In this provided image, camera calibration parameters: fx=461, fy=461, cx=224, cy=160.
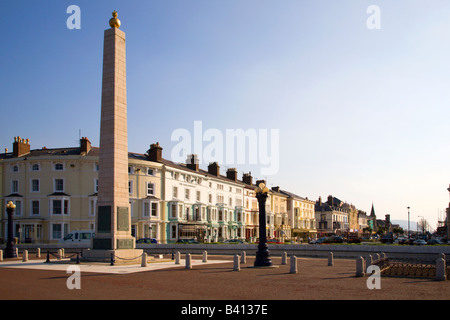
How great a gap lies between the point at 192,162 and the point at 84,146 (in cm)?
1918

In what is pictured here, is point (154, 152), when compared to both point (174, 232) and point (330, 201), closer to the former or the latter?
point (174, 232)

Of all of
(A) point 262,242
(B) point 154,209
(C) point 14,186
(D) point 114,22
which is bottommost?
(A) point 262,242

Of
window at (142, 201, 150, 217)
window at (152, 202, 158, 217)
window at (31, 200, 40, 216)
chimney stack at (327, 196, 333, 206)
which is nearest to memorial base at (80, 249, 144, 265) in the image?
window at (142, 201, 150, 217)

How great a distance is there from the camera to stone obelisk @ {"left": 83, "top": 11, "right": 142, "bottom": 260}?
29.1 meters

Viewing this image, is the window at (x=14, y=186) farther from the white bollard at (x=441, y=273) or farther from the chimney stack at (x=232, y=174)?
the white bollard at (x=441, y=273)

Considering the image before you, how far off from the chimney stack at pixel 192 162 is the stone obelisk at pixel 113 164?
136 feet

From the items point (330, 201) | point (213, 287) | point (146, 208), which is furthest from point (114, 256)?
point (330, 201)

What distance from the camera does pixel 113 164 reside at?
1145 inches

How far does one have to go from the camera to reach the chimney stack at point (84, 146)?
57625 millimetres

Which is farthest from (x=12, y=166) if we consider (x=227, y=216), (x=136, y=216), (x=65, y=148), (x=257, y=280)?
(x=257, y=280)

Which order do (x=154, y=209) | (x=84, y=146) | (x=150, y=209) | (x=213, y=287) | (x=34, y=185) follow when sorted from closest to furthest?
1. (x=213, y=287)
2. (x=34, y=185)
3. (x=84, y=146)
4. (x=150, y=209)
5. (x=154, y=209)

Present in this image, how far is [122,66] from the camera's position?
30828mm
